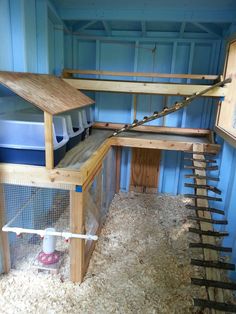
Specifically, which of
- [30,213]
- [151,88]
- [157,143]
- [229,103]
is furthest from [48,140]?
[229,103]

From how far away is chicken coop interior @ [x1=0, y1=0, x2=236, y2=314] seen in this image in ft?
5.91

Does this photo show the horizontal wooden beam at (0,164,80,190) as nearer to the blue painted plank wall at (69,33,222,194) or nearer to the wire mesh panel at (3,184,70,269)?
the wire mesh panel at (3,184,70,269)

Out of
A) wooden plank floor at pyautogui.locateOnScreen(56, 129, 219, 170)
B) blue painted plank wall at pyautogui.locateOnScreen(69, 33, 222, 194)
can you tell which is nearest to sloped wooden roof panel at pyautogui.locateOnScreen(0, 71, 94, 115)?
wooden plank floor at pyautogui.locateOnScreen(56, 129, 219, 170)

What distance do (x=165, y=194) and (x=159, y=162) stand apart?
0.50 m

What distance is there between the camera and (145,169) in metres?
3.84

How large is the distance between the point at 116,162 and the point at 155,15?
75.4 inches

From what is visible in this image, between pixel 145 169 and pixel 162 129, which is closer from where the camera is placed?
pixel 162 129

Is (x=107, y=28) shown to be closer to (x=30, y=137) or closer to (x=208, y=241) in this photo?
(x=30, y=137)

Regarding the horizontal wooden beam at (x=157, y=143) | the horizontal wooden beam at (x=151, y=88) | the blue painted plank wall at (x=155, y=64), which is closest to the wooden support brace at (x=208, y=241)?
the horizontal wooden beam at (x=157, y=143)

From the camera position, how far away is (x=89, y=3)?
2797mm

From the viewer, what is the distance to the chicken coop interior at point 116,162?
1803 mm

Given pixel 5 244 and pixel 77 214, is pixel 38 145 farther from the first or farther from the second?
pixel 5 244

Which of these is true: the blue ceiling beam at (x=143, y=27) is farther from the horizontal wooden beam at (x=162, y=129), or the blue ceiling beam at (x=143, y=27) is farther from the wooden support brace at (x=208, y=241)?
the wooden support brace at (x=208, y=241)

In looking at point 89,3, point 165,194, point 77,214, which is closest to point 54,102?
point 77,214
